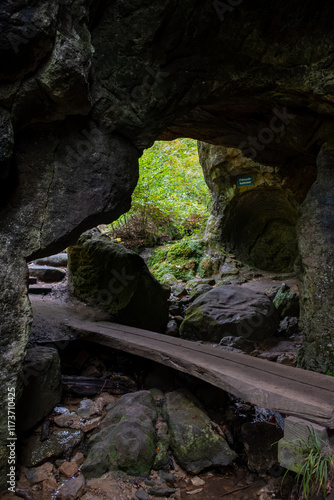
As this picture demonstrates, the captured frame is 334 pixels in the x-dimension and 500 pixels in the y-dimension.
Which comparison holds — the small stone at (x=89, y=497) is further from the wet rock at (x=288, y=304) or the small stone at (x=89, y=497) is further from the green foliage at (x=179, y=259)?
the green foliage at (x=179, y=259)

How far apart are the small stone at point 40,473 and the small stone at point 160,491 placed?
0.85m

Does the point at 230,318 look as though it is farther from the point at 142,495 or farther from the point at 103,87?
the point at 103,87

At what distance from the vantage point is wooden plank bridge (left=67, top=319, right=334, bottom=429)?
2.38 meters

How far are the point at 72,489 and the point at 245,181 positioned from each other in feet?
26.8

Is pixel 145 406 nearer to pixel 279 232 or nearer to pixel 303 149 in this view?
pixel 303 149

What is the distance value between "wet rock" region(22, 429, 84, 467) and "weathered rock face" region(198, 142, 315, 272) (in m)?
7.12

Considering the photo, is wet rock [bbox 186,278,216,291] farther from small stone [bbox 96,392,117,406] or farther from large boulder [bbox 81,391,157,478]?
large boulder [bbox 81,391,157,478]

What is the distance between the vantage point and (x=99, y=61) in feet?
9.41

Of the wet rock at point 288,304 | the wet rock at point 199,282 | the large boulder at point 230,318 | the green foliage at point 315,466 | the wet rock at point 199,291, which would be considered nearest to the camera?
the green foliage at point 315,466

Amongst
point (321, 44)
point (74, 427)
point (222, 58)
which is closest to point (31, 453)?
point (74, 427)

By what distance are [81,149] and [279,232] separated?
8.91 m

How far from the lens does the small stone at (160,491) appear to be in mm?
2438

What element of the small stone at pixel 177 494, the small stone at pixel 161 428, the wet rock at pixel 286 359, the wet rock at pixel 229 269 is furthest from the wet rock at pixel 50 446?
the wet rock at pixel 229 269

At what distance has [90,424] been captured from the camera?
10.5 feet
